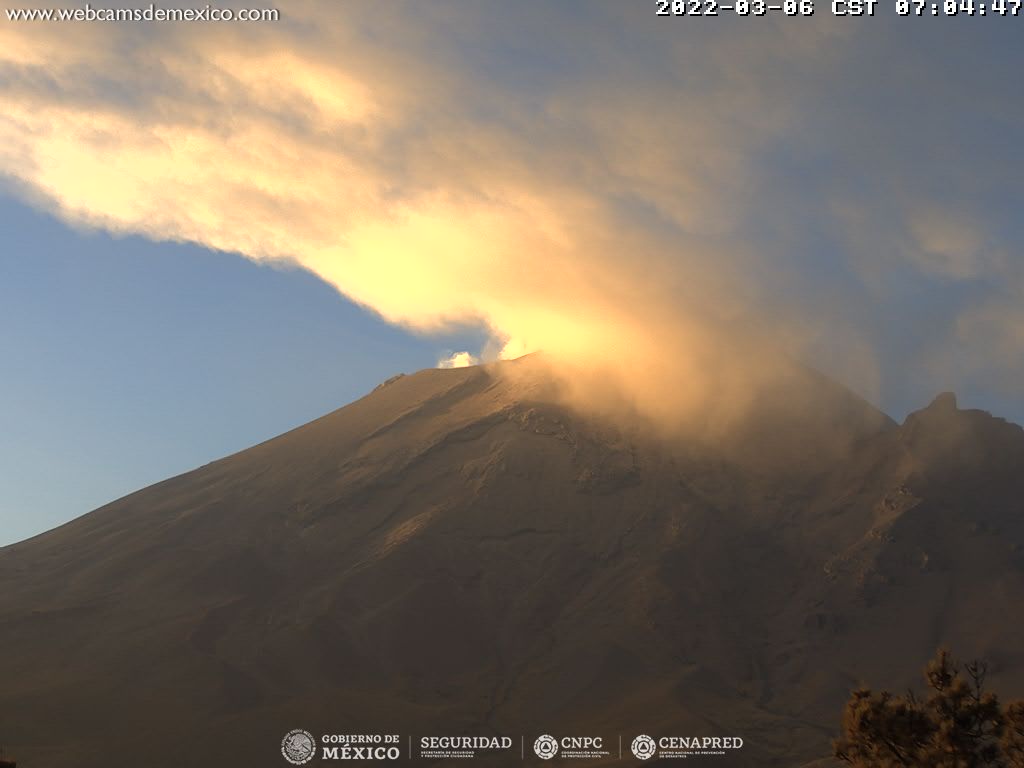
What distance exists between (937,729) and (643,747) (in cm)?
9927

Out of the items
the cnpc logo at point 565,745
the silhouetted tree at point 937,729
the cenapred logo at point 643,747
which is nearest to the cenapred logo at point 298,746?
the cnpc logo at point 565,745

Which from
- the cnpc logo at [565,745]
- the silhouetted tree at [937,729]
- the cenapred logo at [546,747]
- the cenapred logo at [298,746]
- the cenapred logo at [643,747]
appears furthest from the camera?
the cnpc logo at [565,745]

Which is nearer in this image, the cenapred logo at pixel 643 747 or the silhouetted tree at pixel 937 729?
the silhouetted tree at pixel 937 729

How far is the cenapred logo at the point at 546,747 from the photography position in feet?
477

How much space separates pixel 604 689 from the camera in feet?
556

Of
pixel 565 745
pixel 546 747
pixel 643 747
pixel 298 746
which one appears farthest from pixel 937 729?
pixel 298 746

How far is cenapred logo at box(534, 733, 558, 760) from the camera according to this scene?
14538 cm

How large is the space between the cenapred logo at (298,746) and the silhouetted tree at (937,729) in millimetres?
105112

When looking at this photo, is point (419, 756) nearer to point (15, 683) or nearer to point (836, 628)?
point (15, 683)

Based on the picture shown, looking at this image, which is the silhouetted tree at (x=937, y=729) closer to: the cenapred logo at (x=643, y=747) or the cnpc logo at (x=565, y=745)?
the cenapred logo at (x=643, y=747)

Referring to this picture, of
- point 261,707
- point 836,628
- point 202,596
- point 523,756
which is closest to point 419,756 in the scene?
point 523,756

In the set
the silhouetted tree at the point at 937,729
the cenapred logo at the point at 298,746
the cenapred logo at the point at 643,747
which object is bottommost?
the silhouetted tree at the point at 937,729

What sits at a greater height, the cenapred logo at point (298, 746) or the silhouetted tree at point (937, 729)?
the cenapred logo at point (298, 746)

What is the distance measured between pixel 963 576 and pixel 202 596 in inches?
4960
